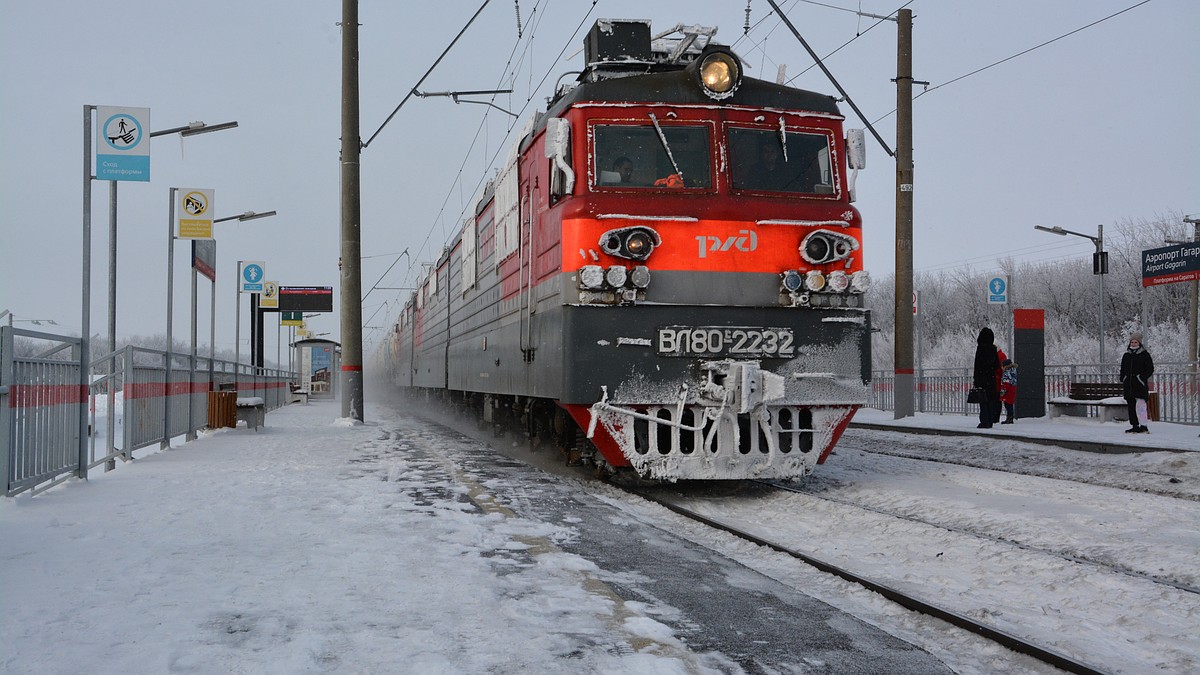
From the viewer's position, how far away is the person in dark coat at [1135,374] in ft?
46.0

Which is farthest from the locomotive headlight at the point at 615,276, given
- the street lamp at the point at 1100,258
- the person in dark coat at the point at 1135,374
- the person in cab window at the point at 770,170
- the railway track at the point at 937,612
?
the street lamp at the point at 1100,258

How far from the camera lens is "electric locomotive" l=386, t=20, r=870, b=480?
25.3 ft

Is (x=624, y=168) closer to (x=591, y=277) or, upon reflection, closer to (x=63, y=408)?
(x=591, y=277)

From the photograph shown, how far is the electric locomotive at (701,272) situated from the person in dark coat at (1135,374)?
25.6 ft

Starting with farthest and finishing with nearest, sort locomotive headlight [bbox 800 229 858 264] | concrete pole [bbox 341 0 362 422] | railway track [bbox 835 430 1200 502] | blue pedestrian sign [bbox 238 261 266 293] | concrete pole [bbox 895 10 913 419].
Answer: blue pedestrian sign [bbox 238 261 266 293] → concrete pole [bbox 341 0 362 422] → concrete pole [bbox 895 10 913 419] → railway track [bbox 835 430 1200 502] → locomotive headlight [bbox 800 229 858 264]

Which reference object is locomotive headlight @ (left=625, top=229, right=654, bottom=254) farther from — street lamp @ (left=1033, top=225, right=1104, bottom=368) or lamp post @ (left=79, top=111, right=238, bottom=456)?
street lamp @ (left=1033, top=225, right=1104, bottom=368)

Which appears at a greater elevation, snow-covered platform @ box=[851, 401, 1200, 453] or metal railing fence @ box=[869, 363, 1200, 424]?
metal railing fence @ box=[869, 363, 1200, 424]

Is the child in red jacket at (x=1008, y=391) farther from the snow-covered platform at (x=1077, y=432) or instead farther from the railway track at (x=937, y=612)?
the railway track at (x=937, y=612)

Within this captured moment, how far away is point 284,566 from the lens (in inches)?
207

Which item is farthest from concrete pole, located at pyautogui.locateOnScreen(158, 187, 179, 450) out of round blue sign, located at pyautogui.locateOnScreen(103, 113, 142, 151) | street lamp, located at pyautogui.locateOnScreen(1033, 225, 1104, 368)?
street lamp, located at pyautogui.locateOnScreen(1033, 225, 1104, 368)

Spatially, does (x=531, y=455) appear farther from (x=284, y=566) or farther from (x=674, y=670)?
(x=674, y=670)

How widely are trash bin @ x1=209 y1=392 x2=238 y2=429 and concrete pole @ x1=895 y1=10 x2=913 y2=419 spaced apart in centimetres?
1207

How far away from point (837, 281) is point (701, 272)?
1142mm

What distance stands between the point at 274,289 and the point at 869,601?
36051 mm
